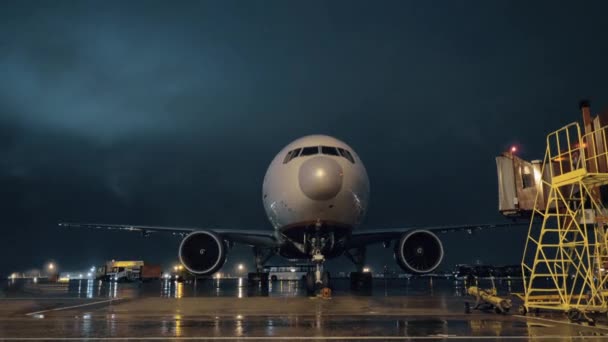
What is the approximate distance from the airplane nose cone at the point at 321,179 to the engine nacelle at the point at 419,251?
189 inches

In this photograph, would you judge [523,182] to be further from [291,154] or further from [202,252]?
[202,252]

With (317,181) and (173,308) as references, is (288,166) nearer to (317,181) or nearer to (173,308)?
(317,181)

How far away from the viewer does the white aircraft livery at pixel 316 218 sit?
16.0m

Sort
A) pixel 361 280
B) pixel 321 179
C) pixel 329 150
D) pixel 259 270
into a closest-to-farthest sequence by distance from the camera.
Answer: pixel 321 179
pixel 329 150
pixel 361 280
pixel 259 270

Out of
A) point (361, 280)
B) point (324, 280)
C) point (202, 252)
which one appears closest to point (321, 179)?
point (324, 280)

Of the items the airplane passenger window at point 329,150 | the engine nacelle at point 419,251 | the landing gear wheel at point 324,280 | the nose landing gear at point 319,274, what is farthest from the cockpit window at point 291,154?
the engine nacelle at point 419,251

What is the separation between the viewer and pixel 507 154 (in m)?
12.4

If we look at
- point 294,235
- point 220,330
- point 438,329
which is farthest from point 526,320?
point 294,235

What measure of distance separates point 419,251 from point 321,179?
241 inches

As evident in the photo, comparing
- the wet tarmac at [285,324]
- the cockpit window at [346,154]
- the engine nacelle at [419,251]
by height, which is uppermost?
the cockpit window at [346,154]

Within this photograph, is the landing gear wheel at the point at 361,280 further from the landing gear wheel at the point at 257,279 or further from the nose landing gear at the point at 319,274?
the nose landing gear at the point at 319,274

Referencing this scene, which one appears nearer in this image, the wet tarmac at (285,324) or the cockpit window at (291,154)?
the wet tarmac at (285,324)

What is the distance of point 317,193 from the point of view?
15.6m

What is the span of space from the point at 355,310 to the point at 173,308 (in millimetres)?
4723
